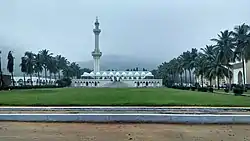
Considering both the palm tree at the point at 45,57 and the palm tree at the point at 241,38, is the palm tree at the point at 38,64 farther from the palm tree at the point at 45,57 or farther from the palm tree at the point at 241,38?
the palm tree at the point at 241,38

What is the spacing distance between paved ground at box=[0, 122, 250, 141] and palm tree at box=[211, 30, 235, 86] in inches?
1991

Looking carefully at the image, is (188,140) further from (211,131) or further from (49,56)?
(49,56)

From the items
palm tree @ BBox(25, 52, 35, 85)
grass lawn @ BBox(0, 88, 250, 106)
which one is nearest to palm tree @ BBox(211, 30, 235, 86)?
grass lawn @ BBox(0, 88, 250, 106)

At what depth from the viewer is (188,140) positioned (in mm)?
11492

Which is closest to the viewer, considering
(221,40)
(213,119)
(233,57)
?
(213,119)

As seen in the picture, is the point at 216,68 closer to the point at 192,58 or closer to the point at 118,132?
the point at 192,58

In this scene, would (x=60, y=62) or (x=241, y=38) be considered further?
(x=60, y=62)

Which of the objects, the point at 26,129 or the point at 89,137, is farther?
the point at 26,129

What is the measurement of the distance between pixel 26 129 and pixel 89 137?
10.6 feet

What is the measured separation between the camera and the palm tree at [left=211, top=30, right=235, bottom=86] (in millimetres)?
63562

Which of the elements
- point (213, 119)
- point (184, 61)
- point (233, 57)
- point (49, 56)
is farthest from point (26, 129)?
point (49, 56)

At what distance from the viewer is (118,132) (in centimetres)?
1316

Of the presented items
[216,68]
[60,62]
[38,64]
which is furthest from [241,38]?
[60,62]

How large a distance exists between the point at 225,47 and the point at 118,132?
54.4 m
